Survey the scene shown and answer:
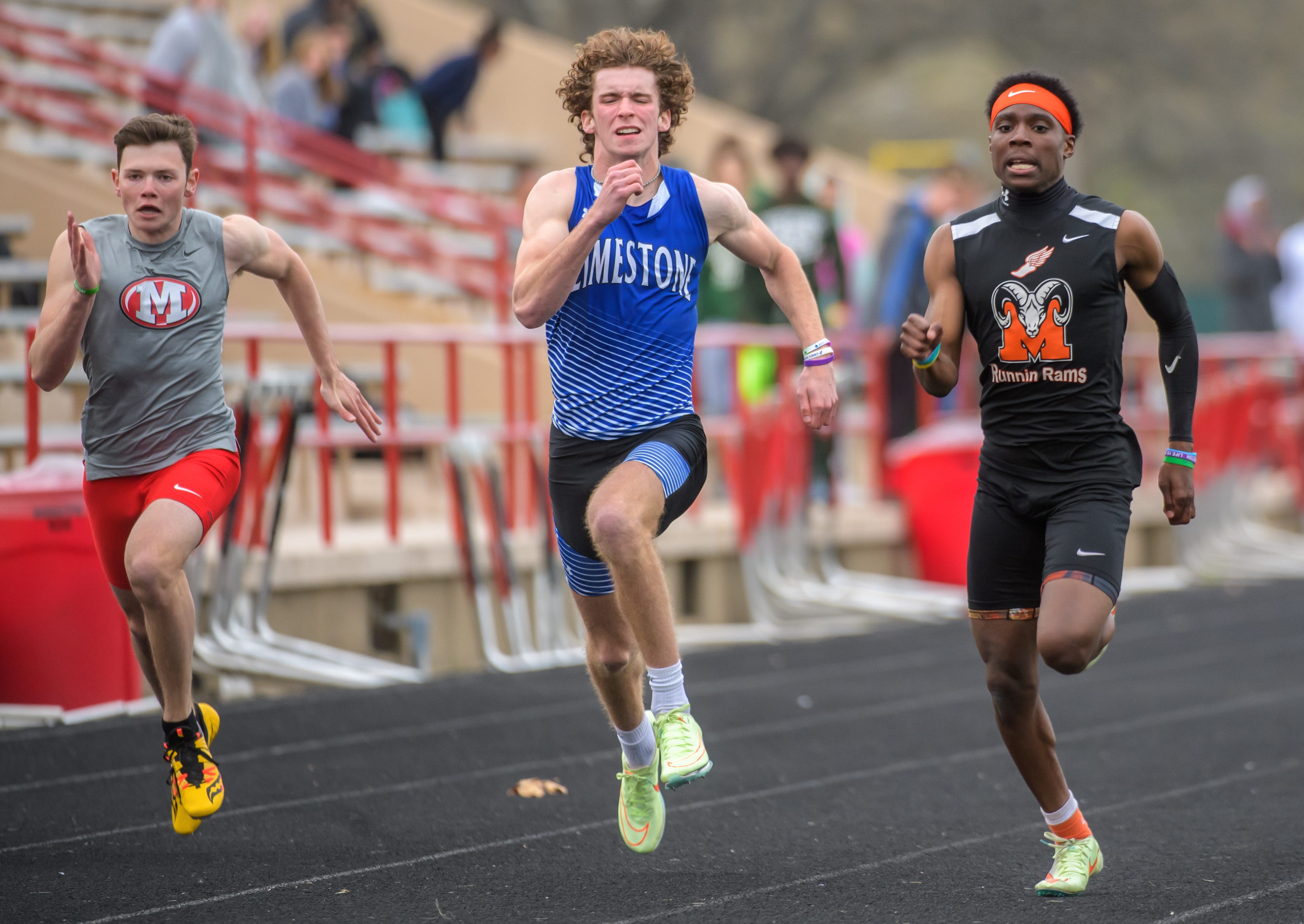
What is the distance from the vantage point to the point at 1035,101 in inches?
204

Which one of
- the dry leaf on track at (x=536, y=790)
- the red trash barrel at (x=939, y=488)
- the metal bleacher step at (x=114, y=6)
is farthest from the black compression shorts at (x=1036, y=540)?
the metal bleacher step at (x=114, y=6)

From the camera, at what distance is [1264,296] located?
56.1ft

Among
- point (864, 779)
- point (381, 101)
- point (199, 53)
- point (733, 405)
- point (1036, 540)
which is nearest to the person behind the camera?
point (1036, 540)

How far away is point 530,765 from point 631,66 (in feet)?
A: 10.7

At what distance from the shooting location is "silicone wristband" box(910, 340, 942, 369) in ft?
17.0

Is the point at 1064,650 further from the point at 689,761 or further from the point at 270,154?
the point at 270,154

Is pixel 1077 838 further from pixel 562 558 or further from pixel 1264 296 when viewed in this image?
pixel 1264 296

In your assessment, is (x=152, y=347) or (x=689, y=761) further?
(x=152, y=347)

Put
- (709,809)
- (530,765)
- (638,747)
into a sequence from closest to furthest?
(638,747) → (709,809) → (530,765)

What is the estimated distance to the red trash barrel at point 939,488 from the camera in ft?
40.9

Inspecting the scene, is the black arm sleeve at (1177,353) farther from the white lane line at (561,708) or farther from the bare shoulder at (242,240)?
the white lane line at (561,708)

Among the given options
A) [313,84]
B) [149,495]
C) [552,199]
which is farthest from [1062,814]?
[313,84]

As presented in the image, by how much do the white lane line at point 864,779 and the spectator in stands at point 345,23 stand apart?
10522 mm

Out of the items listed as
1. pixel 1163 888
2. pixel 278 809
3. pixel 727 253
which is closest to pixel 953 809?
pixel 1163 888
